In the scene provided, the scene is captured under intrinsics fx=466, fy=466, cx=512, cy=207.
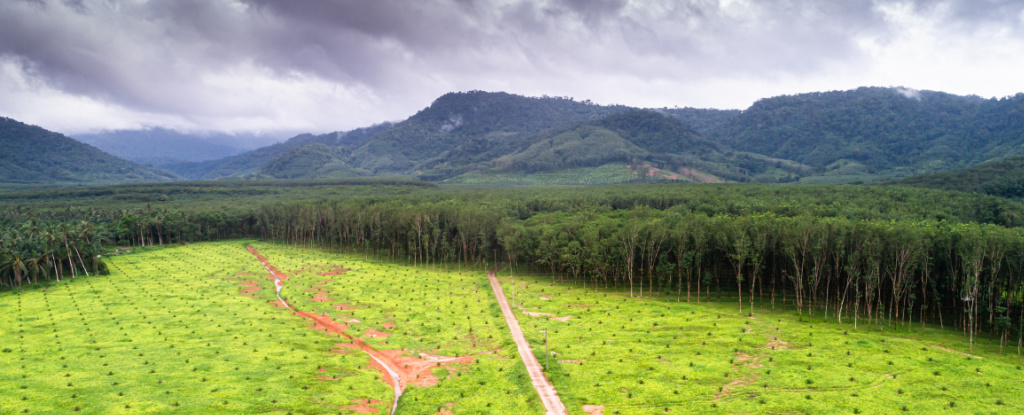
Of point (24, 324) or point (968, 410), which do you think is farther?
point (24, 324)

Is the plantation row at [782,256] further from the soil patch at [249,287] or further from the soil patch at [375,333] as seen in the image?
the soil patch at [375,333]

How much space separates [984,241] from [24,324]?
411 ft

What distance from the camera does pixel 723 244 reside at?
8112 centimetres

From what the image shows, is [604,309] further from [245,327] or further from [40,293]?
[40,293]

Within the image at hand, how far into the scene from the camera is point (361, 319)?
233 feet

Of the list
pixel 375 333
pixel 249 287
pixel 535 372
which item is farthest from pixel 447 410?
pixel 249 287

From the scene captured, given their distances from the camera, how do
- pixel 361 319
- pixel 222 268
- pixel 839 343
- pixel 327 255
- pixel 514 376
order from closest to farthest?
1. pixel 514 376
2. pixel 839 343
3. pixel 361 319
4. pixel 222 268
5. pixel 327 255

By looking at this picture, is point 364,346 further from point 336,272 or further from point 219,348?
point 336,272

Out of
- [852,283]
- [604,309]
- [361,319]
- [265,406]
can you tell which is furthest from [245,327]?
[852,283]

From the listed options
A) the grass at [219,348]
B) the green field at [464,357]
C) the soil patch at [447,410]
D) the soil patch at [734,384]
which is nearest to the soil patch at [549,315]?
the green field at [464,357]

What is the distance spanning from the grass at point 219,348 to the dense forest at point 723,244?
2263 cm

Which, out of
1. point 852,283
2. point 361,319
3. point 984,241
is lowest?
point 361,319

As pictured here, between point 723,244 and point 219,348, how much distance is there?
3009 inches

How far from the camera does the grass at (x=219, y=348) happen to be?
4041 centimetres
